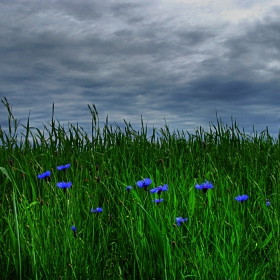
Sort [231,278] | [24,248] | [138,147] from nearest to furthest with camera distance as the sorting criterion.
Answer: [231,278] < [24,248] < [138,147]

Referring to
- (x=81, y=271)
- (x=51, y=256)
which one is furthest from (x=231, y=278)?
(x=51, y=256)

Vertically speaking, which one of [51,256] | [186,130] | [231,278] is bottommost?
[231,278]

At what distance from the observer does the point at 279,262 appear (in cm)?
225

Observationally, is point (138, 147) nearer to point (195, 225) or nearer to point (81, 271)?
point (195, 225)

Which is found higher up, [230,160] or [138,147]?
[138,147]

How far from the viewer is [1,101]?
12.9 ft

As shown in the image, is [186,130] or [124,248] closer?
[124,248]

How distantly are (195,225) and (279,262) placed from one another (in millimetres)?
580

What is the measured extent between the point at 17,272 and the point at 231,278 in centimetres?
122

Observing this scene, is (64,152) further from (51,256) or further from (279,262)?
(279,262)

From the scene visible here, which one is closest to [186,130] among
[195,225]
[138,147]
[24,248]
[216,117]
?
[216,117]

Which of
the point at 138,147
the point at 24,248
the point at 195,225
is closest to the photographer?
the point at 24,248

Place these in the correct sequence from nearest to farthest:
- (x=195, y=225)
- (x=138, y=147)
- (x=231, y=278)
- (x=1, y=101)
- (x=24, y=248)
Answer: (x=231, y=278)
(x=24, y=248)
(x=195, y=225)
(x=1, y=101)
(x=138, y=147)

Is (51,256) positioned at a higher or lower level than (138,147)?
lower
